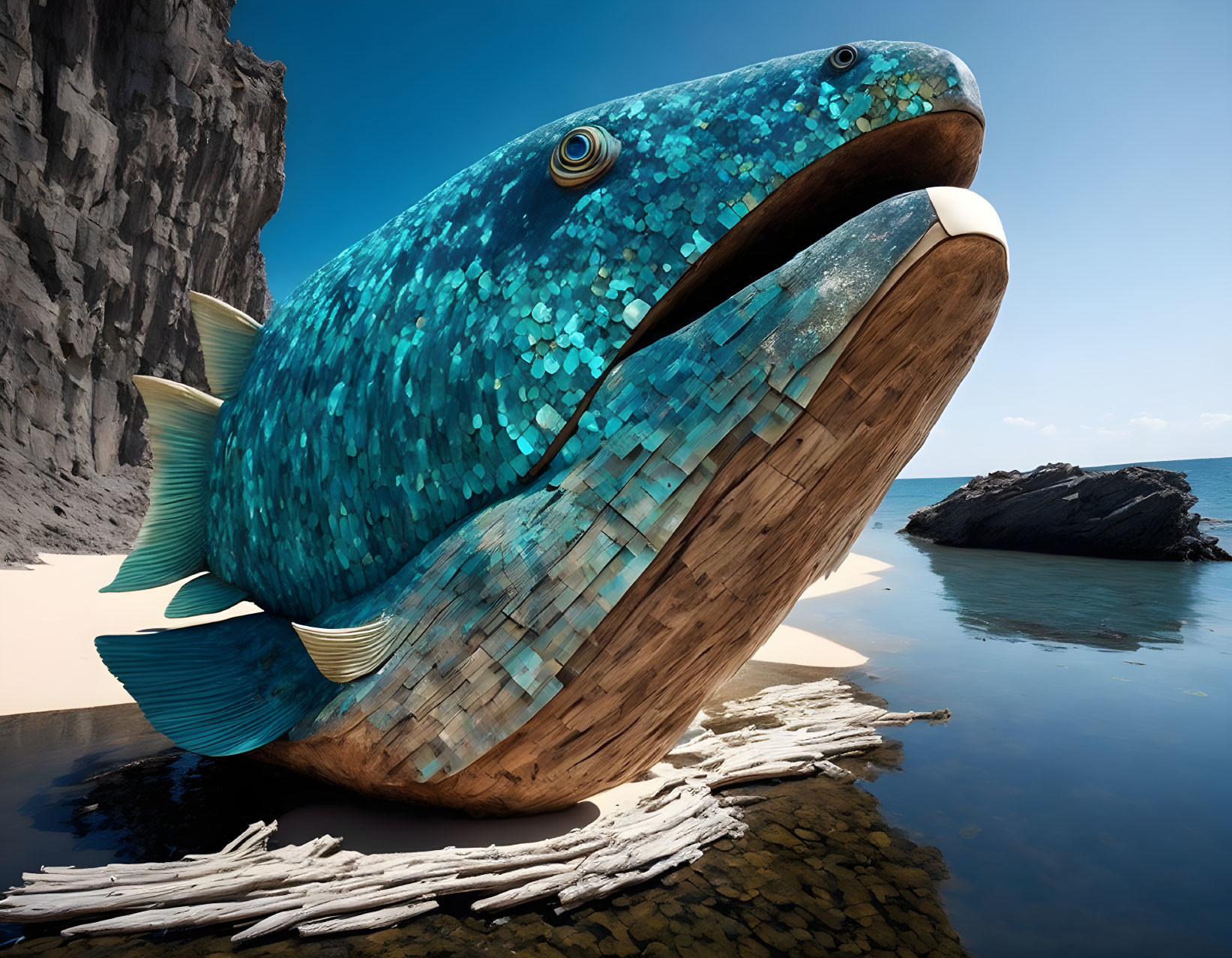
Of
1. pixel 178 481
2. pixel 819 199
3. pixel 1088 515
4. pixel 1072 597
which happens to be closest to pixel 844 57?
pixel 819 199

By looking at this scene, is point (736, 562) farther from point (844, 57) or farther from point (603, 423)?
point (844, 57)

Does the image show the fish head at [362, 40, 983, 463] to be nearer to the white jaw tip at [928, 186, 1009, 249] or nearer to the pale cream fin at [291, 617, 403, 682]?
the white jaw tip at [928, 186, 1009, 249]

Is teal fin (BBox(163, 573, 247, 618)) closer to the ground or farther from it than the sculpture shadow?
farther from it

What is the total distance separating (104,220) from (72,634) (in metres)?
11.0

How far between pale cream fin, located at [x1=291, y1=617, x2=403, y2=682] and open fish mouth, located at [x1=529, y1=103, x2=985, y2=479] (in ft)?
2.00

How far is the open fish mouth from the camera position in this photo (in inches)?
65.3

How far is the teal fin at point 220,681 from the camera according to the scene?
2.06 meters

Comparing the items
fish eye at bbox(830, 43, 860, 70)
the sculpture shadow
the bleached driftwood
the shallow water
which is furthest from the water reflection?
fish eye at bbox(830, 43, 860, 70)

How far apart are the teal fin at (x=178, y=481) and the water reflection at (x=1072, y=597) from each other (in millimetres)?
Answer: 7002

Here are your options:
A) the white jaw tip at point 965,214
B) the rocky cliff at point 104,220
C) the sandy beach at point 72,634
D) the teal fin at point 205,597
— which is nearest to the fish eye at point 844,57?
the white jaw tip at point 965,214

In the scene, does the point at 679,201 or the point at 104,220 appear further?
the point at 104,220

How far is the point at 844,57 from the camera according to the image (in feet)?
5.55

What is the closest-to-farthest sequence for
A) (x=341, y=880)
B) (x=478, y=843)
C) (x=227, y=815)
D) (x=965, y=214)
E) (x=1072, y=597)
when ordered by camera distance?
(x=965, y=214) < (x=341, y=880) < (x=478, y=843) < (x=227, y=815) < (x=1072, y=597)

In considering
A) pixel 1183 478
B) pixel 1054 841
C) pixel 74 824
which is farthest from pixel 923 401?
pixel 1183 478
